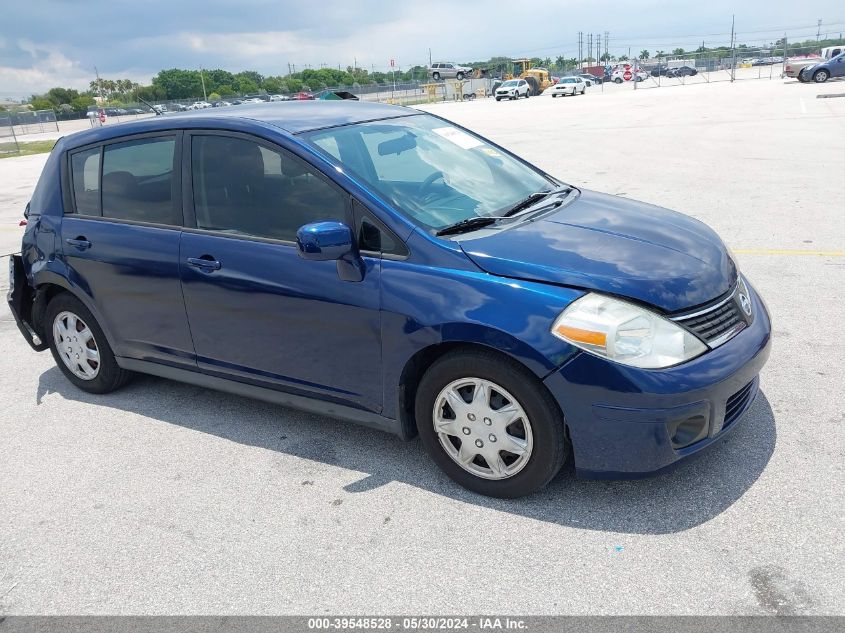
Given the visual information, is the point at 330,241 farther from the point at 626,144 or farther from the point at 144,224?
the point at 626,144

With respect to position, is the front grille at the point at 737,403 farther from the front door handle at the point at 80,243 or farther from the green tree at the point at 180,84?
the green tree at the point at 180,84

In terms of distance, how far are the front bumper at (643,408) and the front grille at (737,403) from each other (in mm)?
32

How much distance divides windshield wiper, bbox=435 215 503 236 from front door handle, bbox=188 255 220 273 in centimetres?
125

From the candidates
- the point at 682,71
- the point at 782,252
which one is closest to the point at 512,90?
the point at 682,71

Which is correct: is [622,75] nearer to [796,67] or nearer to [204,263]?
[796,67]

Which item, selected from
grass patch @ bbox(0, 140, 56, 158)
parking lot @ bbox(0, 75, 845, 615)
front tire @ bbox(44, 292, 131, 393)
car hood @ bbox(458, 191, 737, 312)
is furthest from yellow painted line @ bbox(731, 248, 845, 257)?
grass patch @ bbox(0, 140, 56, 158)

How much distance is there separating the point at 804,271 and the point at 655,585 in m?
4.54

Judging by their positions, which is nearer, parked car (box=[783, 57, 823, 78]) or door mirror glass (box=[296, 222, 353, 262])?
door mirror glass (box=[296, 222, 353, 262])

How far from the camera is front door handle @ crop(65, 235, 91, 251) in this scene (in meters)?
4.39

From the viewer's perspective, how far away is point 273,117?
396cm

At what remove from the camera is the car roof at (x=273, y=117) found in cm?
387

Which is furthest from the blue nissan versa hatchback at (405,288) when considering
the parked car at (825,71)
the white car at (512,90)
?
the white car at (512,90)

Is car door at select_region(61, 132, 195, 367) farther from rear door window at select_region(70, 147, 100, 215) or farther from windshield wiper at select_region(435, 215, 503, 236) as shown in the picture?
windshield wiper at select_region(435, 215, 503, 236)

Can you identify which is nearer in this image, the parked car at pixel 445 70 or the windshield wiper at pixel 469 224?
the windshield wiper at pixel 469 224
